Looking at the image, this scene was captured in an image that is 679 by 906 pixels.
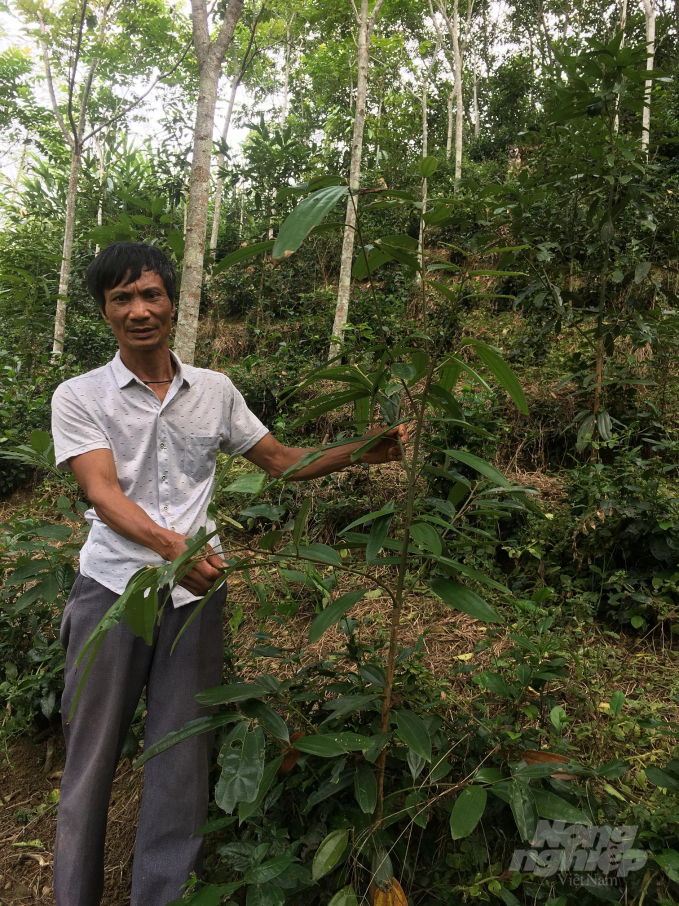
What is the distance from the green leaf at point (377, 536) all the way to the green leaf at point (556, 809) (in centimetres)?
56

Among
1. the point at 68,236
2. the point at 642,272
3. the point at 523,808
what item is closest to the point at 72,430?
the point at 523,808

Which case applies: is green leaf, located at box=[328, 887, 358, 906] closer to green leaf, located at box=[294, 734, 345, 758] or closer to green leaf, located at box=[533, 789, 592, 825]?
green leaf, located at box=[294, 734, 345, 758]

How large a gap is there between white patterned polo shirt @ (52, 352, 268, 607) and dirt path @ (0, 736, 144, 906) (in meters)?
1.10

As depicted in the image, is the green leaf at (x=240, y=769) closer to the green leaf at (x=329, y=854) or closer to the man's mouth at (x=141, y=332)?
the green leaf at (x=329, y=854)

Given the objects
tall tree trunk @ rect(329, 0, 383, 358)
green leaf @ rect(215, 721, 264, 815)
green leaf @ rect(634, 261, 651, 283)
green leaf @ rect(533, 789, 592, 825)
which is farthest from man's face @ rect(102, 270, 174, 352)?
tall tree trunk @ rect(329, 0, 383, 358)

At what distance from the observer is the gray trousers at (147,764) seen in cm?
150

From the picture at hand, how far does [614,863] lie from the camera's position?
52.7 inches

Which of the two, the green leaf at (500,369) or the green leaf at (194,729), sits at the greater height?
the green leaf at (500,369)

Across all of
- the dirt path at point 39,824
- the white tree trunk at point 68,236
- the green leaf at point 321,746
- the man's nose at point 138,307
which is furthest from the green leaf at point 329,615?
the white tree trunk at point 68,236

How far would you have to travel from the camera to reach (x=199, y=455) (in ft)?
5.65

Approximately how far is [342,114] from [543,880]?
12197 mm

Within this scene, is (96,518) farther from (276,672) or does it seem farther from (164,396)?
(276,672)

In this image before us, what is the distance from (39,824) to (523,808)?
1.98 metres

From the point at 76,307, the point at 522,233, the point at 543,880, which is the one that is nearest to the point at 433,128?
the point at 76,307
